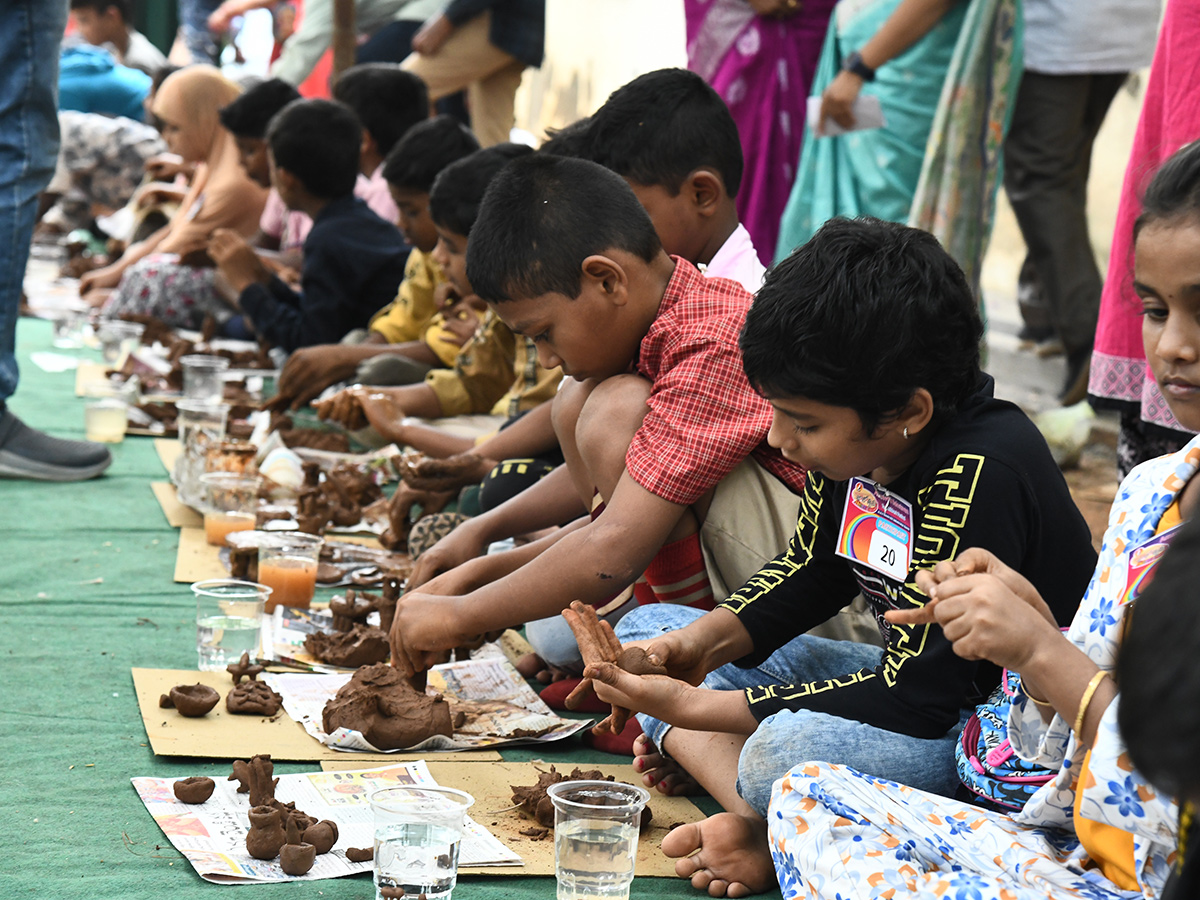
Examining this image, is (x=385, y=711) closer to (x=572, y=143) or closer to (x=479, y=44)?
(x=572, y=143)

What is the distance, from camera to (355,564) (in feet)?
10.7

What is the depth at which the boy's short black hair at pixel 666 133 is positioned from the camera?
2.81 m

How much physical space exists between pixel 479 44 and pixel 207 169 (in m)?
1.75

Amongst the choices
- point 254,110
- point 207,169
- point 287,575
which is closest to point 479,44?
point 254,110

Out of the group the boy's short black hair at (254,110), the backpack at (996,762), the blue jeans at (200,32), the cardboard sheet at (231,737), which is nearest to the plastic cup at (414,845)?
the cardboard sheet at (231,737)

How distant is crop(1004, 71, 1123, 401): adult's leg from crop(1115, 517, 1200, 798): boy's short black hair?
3.98 metres

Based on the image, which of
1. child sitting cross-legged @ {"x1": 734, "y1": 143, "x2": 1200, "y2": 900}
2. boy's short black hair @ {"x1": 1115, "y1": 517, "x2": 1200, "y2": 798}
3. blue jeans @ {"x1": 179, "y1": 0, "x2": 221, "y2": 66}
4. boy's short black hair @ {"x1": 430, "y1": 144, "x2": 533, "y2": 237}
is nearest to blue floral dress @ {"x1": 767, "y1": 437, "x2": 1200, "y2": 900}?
Result: child sitting cross-legged @ {"x1": 734, "y1": 143, "x2": 1200, "y2": 900}

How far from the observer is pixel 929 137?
3.96m

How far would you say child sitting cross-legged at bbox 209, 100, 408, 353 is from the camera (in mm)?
5082

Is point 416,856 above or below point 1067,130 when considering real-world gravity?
below

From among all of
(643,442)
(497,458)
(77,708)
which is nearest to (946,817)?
(643,442)

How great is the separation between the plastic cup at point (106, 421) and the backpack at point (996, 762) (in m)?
3.48

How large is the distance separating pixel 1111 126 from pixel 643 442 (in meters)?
4.78

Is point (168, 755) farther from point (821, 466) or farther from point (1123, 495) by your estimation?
point (1123, 495)
